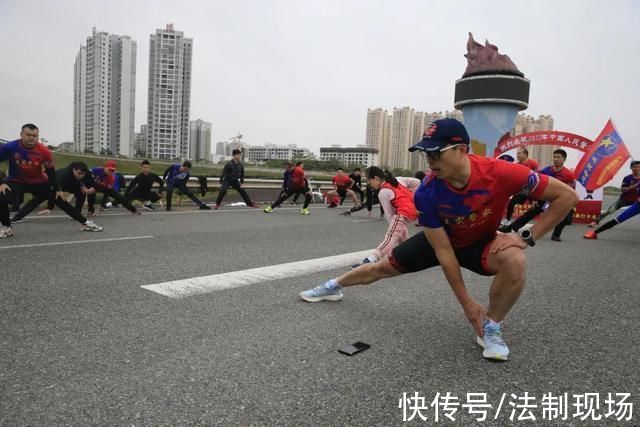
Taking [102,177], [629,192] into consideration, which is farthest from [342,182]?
[629,192]

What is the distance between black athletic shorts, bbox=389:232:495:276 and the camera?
3.29 m

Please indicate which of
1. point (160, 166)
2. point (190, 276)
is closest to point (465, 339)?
point (190, 276)

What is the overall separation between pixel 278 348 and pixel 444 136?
1.75 metres

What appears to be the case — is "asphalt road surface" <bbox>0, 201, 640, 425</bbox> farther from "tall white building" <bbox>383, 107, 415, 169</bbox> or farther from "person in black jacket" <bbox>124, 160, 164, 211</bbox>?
"tall white building" <bbox>383, 107, 415, 169</bbox>

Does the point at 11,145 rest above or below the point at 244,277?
above

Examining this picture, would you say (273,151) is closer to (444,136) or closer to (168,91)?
(168,91)

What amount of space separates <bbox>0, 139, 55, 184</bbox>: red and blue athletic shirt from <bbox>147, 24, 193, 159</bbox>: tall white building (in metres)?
84.2

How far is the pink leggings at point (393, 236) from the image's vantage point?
5.88 m

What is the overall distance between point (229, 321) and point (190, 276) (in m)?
1.63

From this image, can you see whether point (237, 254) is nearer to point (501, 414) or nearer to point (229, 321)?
point (229, 321)

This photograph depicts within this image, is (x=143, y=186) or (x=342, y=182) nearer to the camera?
(x=143, y=186)

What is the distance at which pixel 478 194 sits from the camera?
3090mm

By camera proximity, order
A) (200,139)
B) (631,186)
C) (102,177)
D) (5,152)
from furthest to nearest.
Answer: (200,139)
(102,177)
(631,186)
(5,152)

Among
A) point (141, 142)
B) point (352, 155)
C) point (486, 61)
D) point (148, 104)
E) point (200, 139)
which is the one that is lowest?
point (352, 155)
